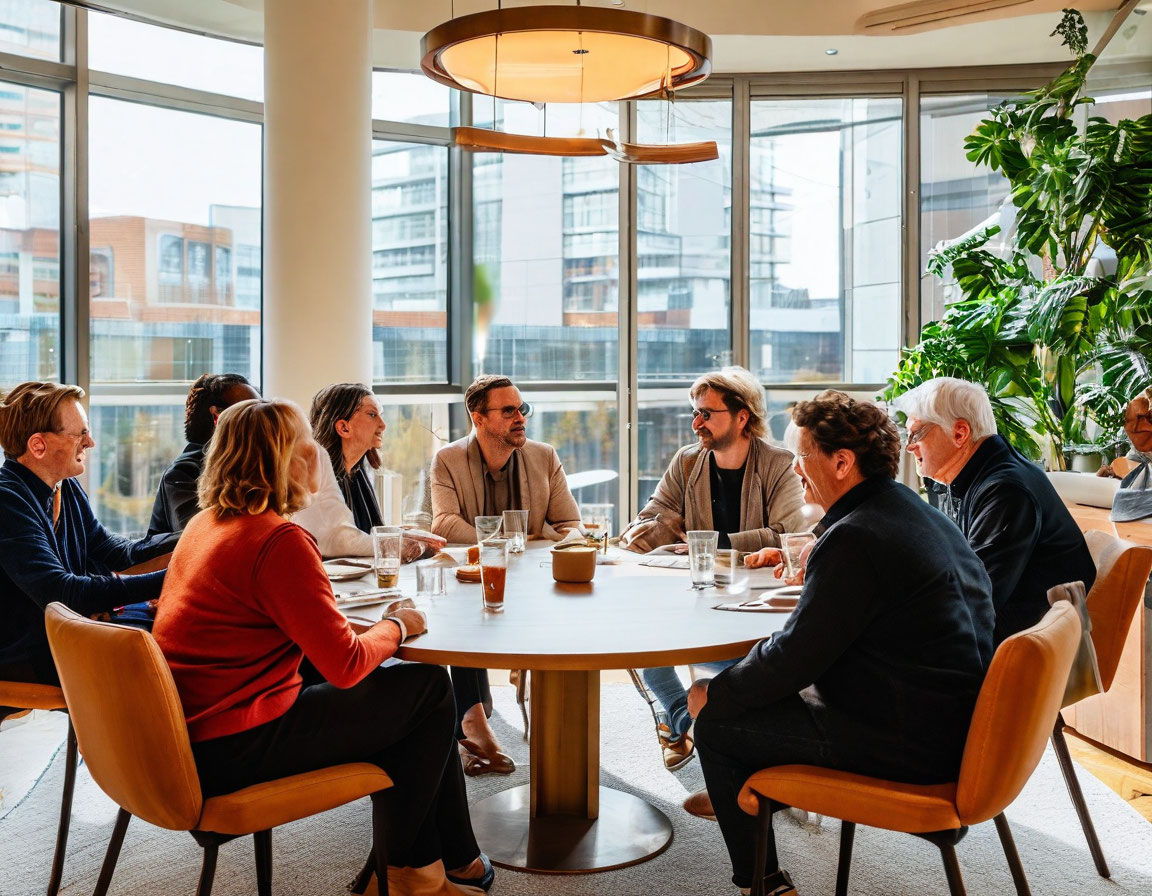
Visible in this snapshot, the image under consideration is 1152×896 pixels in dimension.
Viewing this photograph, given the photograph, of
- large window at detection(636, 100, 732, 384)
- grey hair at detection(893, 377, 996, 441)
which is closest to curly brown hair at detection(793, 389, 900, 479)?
grey hair at detection(893, 377, 996, 441)

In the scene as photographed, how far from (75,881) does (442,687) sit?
3.79 feet

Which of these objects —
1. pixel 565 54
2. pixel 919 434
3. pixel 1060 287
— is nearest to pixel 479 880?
pixel 919 434

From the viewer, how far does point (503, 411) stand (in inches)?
149

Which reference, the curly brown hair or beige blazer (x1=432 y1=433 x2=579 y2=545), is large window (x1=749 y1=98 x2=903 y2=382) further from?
the curly brown hair

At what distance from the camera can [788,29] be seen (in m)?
5.54

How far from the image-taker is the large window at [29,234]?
468 cm

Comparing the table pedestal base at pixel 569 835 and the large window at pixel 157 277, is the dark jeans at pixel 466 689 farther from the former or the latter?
the large window at pixel 157 277

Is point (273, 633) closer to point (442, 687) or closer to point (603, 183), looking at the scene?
point (442, 687)

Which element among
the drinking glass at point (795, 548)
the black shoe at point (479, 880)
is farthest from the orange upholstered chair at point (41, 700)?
the drinking glass at point (795, 548)

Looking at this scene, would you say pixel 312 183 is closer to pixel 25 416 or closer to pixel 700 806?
pixel 25 416

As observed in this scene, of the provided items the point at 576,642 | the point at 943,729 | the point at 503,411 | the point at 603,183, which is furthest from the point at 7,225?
the point at 943,729

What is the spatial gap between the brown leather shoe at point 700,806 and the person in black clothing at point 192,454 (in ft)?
5.72

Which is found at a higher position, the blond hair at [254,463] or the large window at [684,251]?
the large window at [684,251]

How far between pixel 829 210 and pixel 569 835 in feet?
14.3
